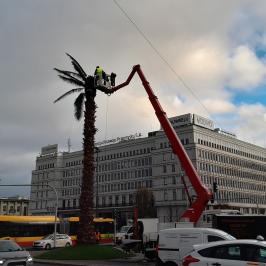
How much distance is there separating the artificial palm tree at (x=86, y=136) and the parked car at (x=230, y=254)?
677 inches

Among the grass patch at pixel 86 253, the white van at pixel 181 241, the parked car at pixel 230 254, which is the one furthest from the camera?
the grass patch at pixel 86 253

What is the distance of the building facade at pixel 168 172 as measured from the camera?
92250mm

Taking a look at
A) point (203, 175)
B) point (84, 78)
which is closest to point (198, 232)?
point (84, 78)

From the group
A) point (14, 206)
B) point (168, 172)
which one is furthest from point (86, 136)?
point (14, 206)

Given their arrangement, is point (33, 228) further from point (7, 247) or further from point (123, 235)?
point (7, 247)

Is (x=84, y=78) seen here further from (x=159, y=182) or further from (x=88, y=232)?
(x=159, y=182)

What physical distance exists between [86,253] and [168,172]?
225 feet

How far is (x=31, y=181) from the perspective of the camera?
13288cm

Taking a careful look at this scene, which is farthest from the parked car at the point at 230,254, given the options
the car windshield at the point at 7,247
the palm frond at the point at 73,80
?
the palm frond at the point at 73,80

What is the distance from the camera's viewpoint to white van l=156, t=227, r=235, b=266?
53.7 feet

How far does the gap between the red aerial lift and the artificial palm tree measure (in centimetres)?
358

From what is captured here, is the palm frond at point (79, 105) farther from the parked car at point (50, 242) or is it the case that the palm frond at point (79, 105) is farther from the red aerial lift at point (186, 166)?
the parked car at point (50, 242)

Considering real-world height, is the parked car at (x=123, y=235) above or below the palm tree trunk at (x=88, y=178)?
below

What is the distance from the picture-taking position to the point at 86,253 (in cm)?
2698
